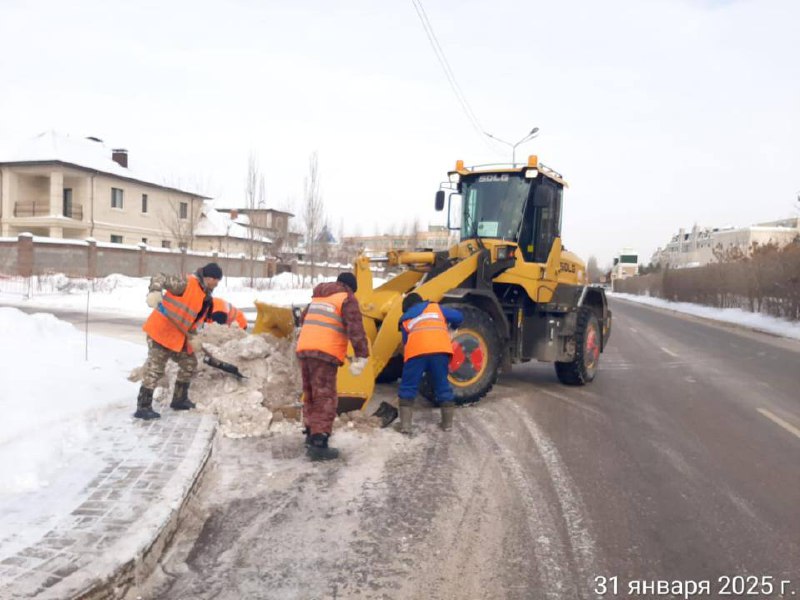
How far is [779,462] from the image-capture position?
5.81 m

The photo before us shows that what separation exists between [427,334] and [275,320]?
2.79 m

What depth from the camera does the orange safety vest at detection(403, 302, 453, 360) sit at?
643cm

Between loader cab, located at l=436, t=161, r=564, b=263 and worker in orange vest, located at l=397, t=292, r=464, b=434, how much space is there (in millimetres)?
2991

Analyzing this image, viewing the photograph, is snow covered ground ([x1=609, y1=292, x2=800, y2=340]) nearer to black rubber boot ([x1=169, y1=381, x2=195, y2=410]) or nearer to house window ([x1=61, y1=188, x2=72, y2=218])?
black rubber boot ([x1=169, y1=381, x2=195, y2=410])

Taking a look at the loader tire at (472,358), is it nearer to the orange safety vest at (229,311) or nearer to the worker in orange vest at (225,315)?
the worker in orange vest at (225,315)

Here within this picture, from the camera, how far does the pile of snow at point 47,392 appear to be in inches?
184

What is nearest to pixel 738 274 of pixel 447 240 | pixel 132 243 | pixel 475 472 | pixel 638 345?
pixel 638 345

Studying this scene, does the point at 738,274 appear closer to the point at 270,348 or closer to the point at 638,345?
the point at 638,345

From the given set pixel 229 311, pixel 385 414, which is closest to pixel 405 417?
pixel 385 414

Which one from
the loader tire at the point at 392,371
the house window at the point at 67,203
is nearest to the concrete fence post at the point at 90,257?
the house window at the point at 67,203

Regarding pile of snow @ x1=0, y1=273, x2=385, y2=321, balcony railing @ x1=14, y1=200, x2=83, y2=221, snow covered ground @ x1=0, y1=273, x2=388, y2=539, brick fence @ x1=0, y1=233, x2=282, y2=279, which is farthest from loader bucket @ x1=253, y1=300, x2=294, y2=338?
balcony railing @ x1=14, y1=200, x2=83, y2=221

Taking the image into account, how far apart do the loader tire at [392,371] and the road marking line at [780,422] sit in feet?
15.1

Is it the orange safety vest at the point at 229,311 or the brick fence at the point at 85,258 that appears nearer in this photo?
the orange safety vest at the point at 229,311

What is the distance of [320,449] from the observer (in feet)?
17.9
